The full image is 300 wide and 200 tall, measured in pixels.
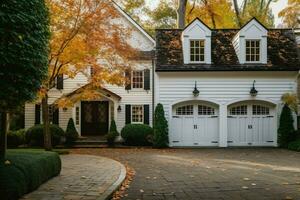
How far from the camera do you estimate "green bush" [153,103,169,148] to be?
23016 millimetres

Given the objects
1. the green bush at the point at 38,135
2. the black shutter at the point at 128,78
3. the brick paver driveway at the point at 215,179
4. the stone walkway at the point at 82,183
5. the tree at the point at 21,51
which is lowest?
the brick paver driveway at the point at 215,179

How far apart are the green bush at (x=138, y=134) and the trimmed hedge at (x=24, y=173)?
13418 mm

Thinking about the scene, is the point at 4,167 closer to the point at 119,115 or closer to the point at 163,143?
the point at 163,143

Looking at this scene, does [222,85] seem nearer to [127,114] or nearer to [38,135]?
[127,114]

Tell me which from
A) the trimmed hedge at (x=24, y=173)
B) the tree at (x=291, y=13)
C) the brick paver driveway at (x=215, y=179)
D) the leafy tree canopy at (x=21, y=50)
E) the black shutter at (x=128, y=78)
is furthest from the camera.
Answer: the tree at (x=291, y=13)

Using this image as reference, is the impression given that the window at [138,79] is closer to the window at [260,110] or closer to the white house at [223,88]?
the white house at [223,88]

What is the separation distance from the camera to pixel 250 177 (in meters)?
11.6

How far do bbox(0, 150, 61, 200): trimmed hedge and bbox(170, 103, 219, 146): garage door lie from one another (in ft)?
44.6

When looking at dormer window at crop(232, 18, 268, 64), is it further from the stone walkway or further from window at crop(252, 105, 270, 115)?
the stone walkway

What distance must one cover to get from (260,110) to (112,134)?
9.32 m

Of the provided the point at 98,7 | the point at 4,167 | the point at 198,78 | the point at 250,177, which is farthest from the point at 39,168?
the point at 198,78

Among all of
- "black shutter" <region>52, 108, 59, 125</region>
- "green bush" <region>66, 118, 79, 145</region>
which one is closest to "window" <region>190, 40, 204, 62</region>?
"green bush" <region>66, 118, 79, 145</region>

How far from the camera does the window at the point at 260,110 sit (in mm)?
24219

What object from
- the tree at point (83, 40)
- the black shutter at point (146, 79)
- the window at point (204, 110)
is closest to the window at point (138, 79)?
the black shutter at point (146, 79)
